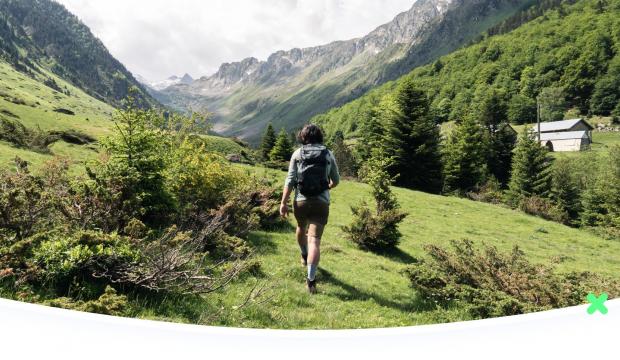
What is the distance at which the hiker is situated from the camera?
6.68m

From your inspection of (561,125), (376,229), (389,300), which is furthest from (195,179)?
(561,125)

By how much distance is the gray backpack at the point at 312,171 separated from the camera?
6668 mm

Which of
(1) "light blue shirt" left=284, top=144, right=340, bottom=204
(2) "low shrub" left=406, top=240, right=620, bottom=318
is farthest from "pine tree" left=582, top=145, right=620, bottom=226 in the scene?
(1) "light blue shirt" left=284, top=144, right=340, bottom=204

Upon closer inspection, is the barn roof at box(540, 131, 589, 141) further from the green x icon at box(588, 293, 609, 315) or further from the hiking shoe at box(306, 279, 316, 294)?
the green x icon at box(588, 293, 609, 315)

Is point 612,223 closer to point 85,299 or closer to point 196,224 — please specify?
point 196,224

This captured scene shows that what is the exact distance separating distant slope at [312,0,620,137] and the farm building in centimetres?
2309

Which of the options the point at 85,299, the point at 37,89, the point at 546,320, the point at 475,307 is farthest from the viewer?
the point at 37,89

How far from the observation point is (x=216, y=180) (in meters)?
12.1

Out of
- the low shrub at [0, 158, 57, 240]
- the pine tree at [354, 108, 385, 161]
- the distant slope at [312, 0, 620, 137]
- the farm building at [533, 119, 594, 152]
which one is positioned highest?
the distant slope at [312, 0, 620, 137]

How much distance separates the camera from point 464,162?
46.7 metres

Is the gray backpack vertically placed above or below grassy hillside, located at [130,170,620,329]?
above

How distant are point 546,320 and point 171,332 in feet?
12.7

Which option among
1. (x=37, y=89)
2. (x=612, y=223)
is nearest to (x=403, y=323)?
(x=612, y=223)

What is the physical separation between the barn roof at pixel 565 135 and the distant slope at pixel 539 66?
23.7 meters
